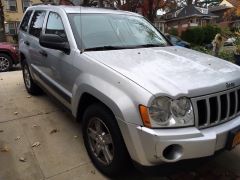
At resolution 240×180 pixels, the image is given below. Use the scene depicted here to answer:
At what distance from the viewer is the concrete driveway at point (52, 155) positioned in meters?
3.34

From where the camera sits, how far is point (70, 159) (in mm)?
3693

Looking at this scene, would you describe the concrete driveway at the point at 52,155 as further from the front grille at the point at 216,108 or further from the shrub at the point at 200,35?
the shrub at the point at 200,35

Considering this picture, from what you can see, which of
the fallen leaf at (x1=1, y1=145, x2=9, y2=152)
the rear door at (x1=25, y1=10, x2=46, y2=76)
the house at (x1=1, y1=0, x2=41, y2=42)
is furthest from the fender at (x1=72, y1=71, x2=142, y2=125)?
the house at (x1=1, y1=0, x2=41, y2=42)

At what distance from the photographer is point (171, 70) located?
309 cm

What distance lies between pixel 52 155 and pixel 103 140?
2.93 feet

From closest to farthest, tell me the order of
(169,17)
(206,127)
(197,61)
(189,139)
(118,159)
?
1. (189,139)
2. (206,127)
3. (118,159)
4. (197,61)
5. (169,17)

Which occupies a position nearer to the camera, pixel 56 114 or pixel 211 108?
pixel 211 108

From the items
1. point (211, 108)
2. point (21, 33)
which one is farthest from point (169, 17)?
point (211, 108)

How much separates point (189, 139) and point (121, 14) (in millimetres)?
2610

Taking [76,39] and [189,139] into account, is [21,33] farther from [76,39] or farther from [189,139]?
[189,139]

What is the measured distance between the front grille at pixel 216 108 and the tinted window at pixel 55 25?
2.03 meters

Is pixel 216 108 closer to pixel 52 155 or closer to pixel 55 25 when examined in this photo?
pixel 52 155

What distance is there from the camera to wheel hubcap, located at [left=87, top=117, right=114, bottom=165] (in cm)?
314

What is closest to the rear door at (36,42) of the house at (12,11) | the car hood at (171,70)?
the car hood at (171,70)
